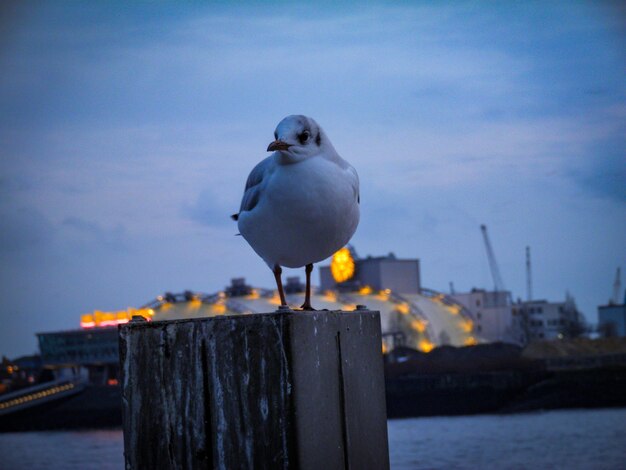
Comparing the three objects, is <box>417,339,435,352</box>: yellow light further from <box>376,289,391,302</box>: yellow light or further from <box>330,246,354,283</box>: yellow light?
<box>330,246,354,283</box>: yellow light

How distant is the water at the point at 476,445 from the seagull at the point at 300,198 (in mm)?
32196

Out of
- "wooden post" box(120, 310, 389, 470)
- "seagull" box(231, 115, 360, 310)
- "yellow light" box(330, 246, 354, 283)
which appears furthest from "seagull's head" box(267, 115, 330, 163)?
"yellow light" box(330, 246, 354, 283)

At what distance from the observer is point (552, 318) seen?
384 ft

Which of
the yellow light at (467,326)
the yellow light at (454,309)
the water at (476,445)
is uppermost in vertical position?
the yellow light at (454,309)

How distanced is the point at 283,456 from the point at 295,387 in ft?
0.78

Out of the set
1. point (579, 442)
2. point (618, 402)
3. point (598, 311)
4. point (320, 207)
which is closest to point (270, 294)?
point (618, 402)

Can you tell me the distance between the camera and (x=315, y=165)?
4742 mm

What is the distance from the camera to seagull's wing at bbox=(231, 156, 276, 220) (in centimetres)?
495

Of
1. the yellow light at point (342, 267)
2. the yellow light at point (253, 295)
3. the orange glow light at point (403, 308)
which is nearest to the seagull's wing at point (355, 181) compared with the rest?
the yellow light at point (253, 295)

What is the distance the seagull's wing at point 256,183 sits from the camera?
16.3 feet

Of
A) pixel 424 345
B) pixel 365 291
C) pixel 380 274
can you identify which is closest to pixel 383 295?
pixel 365 291

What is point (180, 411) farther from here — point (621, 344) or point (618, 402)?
point (621, 344)

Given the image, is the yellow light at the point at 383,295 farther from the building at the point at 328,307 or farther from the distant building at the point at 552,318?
the distant building at the point at 552,318

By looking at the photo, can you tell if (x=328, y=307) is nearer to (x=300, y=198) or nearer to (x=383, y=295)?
(x=383, y=295)
